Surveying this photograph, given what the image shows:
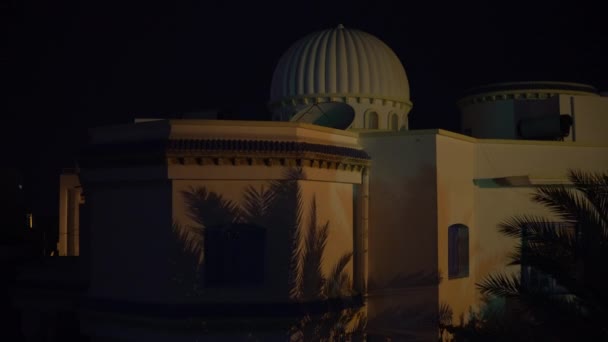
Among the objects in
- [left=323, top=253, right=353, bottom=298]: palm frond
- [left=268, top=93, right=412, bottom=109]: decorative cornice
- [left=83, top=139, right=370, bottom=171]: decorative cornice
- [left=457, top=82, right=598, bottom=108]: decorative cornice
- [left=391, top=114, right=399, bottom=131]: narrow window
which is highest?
[left=457, top=82, right=598, bottom=108]: decorative cornice

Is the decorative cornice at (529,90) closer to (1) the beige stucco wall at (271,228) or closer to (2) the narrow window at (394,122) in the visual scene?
(2) the narrow window at (394,122)

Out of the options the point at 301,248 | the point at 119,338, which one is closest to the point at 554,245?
the point at 301,248

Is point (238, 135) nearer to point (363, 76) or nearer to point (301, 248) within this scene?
point (301, 248)

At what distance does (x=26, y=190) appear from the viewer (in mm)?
39406

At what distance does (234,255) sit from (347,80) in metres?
7.25

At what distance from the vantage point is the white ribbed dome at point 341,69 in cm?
2011

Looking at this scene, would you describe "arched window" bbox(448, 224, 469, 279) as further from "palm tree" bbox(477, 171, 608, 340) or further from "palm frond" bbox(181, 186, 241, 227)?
"palm tree" bbox(477, 171, 608, 340)

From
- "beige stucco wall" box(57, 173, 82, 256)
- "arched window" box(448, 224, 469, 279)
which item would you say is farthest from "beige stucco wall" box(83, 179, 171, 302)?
"beige stucco wall" box(57, 173, 82, 256)

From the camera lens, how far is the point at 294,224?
48.8 feet

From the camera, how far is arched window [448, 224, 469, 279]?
667 inches

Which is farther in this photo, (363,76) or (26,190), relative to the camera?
(26,190)

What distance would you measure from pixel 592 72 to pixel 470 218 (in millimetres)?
14549

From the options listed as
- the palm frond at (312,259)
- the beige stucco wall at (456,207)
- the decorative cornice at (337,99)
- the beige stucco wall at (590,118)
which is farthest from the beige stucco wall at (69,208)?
the beige stucco wall at (590,118)

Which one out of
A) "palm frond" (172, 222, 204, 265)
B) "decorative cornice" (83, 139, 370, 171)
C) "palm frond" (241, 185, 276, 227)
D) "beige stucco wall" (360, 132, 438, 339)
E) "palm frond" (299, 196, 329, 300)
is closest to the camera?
"decorative cornice" (83, 139, 370, 171)
